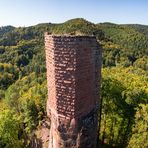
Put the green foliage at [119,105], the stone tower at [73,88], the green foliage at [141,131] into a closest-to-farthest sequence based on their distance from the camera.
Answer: the stone tower at [73,88]
the green foliage at [141,131]
the green foliage at [119,105]

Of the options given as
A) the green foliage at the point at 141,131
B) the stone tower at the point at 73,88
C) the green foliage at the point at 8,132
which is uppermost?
the stone tower at the point at 73,88

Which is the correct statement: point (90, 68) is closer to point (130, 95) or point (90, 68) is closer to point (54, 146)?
point (54, 146)

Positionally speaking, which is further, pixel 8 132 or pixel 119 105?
pixel 8 132

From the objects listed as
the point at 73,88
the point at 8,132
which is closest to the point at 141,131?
the point at 73,88

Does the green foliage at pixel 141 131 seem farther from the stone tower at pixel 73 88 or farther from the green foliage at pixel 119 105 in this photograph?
the stone tower at pixel 73 88

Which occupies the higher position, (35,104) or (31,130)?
(35,104)

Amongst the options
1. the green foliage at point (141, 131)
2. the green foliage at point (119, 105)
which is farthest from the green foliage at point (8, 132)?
the green foliage at point (141, 131)

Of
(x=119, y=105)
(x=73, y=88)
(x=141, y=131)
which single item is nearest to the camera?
(x=73, y=88)

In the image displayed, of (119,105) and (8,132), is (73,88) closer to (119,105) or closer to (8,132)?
(119,105)

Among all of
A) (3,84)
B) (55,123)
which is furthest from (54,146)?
(3,84)
